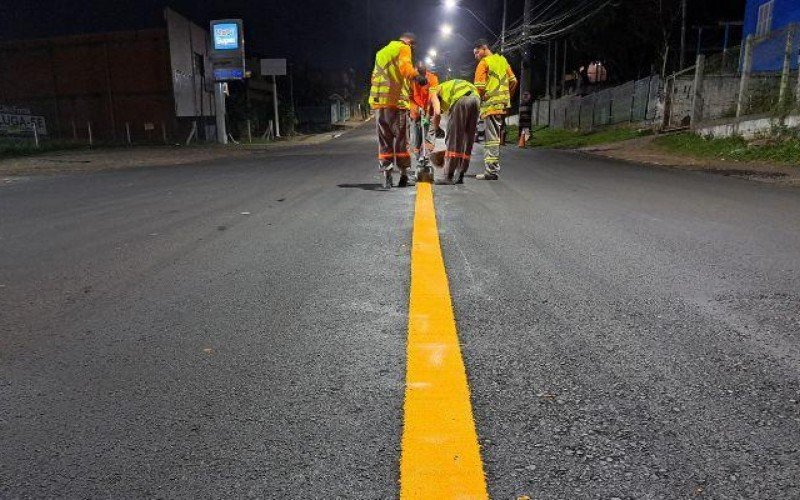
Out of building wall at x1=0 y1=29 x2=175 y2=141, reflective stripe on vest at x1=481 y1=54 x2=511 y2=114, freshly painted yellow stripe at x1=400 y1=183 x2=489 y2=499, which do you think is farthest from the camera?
building wall at x1=0 y1=29 x2=175 y2=141

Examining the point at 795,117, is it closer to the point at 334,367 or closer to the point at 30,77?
the point at 334,367

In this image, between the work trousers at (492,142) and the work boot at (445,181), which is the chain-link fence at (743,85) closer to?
the work trousers at (492,142)

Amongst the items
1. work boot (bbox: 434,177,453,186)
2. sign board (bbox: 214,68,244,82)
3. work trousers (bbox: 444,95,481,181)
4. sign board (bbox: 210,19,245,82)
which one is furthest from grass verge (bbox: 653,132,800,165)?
sign board (bbox: 210,19,245,82)

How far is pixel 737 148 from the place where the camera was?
12.2 metres

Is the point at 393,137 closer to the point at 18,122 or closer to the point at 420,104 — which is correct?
the point at 420,104

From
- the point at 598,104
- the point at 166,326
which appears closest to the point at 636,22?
the point at 598,104

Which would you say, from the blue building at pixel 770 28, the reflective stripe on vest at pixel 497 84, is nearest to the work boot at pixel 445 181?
the reflective stripe on vest at pixel 497 84

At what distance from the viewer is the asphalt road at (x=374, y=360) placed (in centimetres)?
129

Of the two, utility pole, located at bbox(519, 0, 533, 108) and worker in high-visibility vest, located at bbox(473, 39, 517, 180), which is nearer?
worker in high-visibility vest, located at bbox(473, 39, 517, 180)

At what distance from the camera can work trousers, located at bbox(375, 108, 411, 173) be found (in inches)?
267

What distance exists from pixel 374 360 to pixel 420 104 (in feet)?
21.3

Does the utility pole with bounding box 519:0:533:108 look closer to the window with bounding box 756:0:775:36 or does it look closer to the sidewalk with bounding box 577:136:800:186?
the sidewalk with bounding box 577:136:800:186

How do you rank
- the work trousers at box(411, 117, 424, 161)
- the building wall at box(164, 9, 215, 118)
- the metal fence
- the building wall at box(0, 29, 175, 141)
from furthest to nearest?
the building wall at box(164, 9, 215, 118), the building wall at box(0, 29, 175, 141), the metal fence, the work trousers at box(411, 117, 424, 161)

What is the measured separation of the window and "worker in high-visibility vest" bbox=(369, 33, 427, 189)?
67.1 ft
